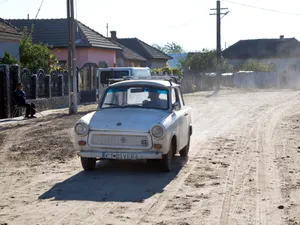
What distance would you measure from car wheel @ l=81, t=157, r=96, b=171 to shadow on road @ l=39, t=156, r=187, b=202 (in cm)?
10

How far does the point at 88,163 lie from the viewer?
10359 mm

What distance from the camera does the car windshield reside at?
11.0 m

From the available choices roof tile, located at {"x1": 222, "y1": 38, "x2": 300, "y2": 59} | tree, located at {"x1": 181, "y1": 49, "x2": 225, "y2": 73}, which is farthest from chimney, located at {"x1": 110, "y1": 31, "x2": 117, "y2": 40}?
roof tile, located at {"x1": 222, "y1": 38, "x2": 300, "y2": 59}

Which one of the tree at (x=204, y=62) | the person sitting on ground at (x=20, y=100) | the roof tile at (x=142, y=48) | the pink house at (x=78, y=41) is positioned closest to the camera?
the person sitting on ground at (x=20, y=100)

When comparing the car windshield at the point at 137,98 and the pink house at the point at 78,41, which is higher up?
the pink house at the point at 78,41

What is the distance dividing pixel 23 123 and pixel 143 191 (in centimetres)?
1229

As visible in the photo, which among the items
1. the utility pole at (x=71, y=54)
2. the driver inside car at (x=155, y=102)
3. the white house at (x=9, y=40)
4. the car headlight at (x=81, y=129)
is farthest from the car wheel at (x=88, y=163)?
the white house at (x=9, y=40)

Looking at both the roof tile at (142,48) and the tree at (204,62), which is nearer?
the tree at (204,62)

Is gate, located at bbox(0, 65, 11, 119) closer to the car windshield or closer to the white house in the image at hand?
the white house

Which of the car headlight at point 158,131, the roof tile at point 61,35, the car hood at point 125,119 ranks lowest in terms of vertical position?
the car headlight at point 158,131

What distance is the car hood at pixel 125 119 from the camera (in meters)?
9.97

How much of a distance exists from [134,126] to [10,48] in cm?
2282

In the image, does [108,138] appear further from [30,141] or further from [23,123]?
[23,123]

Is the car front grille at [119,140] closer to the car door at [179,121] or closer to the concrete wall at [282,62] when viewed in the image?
the car door at [179,121]
